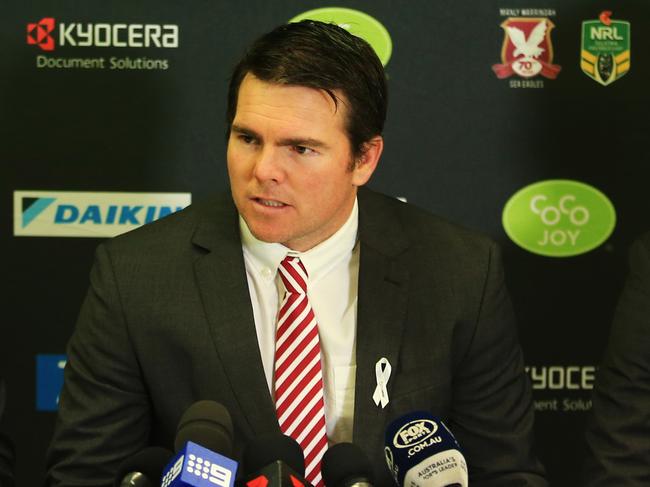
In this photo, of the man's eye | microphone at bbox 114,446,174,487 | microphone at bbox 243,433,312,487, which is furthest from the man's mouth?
microphone at bbox 114,446,174,487

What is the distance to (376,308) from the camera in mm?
2283

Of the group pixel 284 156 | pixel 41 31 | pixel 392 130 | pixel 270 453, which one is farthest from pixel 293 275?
pixel 41 31

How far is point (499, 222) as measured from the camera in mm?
2863

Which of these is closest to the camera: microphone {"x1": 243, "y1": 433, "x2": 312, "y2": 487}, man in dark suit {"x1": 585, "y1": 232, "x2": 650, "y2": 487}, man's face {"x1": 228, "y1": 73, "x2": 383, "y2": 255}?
microphone {"x1": 243, "y1": 433, "x2": 312, "y2": 487}

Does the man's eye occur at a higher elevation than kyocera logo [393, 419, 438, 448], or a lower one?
higher

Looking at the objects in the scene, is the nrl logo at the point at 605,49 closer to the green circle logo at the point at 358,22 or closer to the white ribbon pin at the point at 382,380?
the green circle logo at the point at 358,22

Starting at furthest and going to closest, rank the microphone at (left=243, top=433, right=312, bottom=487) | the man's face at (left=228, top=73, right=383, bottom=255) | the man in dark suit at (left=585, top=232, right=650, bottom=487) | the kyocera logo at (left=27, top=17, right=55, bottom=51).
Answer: the kyocera logo at (left=27, top=17, right=55, bottom=51) < the man in dark suit at (left=585, top=232, right=650, bottom=487) < the man's face at (left=228, top=73, right=383, bottom=255) < the microphone at (left=243, top=433, right=312, bottom=487)

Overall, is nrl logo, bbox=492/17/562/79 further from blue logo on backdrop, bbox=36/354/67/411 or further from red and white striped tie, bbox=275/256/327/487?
blue logo on backdrop, bbox=36/354/67/411

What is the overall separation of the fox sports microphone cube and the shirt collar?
3.50ft

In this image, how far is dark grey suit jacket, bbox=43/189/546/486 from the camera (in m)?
2.20

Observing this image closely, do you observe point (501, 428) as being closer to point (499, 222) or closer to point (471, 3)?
point (499, 222)

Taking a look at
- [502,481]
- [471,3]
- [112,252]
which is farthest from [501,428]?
[471,3]

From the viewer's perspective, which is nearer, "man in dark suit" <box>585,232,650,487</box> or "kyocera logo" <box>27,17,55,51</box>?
"man in dark suit" <box>585,232,650,487</box>

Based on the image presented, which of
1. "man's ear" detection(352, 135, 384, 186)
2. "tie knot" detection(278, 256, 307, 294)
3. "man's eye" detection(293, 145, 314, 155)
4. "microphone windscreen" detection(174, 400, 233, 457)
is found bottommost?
"microphone windscreen" detection(174, 400, 233, 457)
